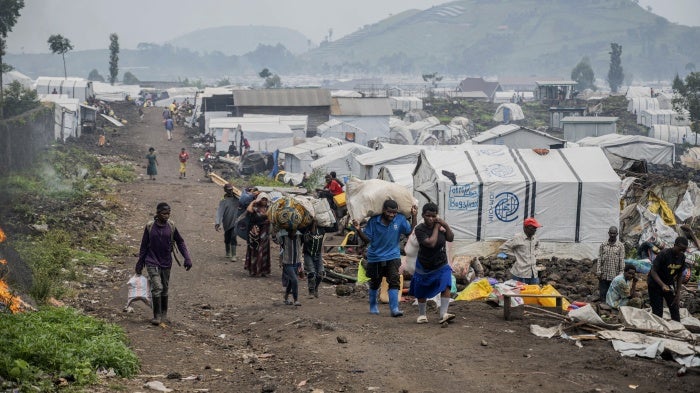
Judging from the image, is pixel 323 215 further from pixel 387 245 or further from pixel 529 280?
pixel 529 280

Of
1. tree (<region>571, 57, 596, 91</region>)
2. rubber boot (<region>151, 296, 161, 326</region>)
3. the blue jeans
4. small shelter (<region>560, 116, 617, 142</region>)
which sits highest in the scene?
tree (<region>571, 57, 596, 91</region>)

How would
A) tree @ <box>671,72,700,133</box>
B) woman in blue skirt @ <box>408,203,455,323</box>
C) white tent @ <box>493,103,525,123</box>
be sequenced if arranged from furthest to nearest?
white tent @ <box>493,103,525,123</box> < tree @ <box>671,72,700,133</box> < woman in blue skirt @ <box>408,203,455,323</box>

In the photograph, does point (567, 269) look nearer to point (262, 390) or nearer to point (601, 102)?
point (262, 390)

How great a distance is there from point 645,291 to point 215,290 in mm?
6342

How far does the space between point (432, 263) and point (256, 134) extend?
30192mm

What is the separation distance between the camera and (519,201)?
1661cm

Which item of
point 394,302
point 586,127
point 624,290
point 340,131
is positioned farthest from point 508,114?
point 394,302

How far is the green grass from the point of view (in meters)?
6.77

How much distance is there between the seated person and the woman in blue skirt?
335cm

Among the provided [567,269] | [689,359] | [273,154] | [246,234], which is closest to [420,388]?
[689,359]

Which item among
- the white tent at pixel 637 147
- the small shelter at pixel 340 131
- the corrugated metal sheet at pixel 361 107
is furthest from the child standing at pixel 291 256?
the corrugated metal sheet at pixel 361 107

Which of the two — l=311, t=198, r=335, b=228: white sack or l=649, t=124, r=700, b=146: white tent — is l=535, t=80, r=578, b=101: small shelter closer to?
l=649, t=124, r=700, b=146: white tent

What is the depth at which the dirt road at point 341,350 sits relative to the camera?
7258 millimetres

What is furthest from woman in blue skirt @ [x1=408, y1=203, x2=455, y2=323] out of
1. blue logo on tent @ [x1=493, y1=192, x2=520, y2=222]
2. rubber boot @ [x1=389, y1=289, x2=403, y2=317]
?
blue logo on tent @ [x1=493, y1=192, x2=520, y2=222]
